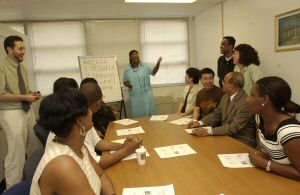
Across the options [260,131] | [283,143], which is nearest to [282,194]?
[283,143]

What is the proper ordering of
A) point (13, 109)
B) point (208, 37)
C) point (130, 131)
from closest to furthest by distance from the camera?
point (130, 131)
point (13, 109)
point (208, 37)

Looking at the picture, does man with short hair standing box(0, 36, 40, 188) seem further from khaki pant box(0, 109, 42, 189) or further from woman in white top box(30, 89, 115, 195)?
woman in white top box(30, 89, 115, 195)

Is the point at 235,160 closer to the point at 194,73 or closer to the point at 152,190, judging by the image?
the point at 152,190

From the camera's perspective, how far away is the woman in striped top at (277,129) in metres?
1.30

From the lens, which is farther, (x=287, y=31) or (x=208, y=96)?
(x=208, y=96)

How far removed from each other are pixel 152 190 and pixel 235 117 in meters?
1.29

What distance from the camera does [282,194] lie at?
118 cm

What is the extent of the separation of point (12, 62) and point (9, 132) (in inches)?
31.6

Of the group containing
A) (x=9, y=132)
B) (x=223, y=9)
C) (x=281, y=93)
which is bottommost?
(x=9, y=132)

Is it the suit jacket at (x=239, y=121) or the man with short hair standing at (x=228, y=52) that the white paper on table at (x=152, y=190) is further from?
the man with short hair standing at (x=228, y=52)

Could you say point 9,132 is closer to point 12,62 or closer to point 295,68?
point 12,62

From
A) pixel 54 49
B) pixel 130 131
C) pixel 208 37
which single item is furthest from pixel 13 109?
pixel 208 37

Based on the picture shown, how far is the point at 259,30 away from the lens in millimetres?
3477

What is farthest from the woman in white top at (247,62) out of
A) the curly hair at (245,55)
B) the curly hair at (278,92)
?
the curly hair at (278,92)
